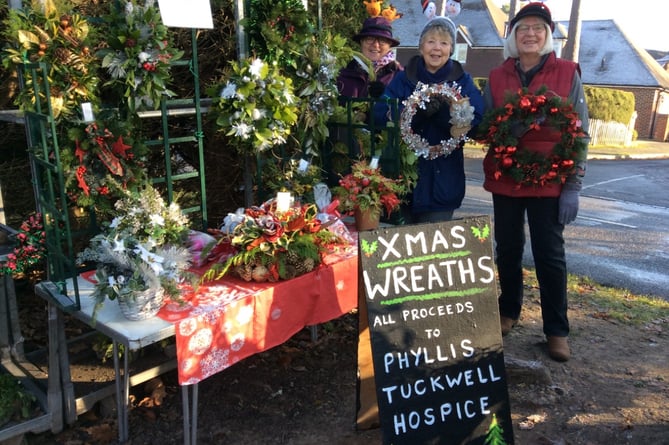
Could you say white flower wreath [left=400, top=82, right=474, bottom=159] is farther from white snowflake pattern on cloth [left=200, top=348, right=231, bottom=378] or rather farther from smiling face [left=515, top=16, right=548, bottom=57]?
white snowflake pattern on cloth [left=200, top=348, right=231, bottom=378]

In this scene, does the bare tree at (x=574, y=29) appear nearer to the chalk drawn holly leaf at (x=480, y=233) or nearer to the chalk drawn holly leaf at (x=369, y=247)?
the chalk drawn holly leaf at (x=480, y=233)

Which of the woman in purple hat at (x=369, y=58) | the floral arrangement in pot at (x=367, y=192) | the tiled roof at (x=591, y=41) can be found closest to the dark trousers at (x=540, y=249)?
the floral arrangement in pot at (x=367, y=192)

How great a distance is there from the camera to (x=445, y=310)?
2500mm

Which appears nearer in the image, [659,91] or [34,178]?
[34,178]

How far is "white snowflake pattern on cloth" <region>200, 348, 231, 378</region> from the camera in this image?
7.74ft

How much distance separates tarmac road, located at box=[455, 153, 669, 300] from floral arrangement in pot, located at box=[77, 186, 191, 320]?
4.63 meters

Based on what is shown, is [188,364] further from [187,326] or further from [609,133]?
[609,133]

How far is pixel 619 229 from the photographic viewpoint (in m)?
8.22

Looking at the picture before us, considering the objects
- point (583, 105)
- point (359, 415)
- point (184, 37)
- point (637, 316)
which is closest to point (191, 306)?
point (359, 415)

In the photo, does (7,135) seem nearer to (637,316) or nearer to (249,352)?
(249,352)

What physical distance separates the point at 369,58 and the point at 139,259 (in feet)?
7.55

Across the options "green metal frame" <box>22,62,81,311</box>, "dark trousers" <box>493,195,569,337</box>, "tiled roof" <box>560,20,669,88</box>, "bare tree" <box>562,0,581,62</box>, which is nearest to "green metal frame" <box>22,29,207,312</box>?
"green metal frame" <box>22,62,81,311</box>

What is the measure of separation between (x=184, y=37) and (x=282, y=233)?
1.50 meters

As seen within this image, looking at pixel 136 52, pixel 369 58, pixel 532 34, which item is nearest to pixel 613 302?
pixel 532 34
